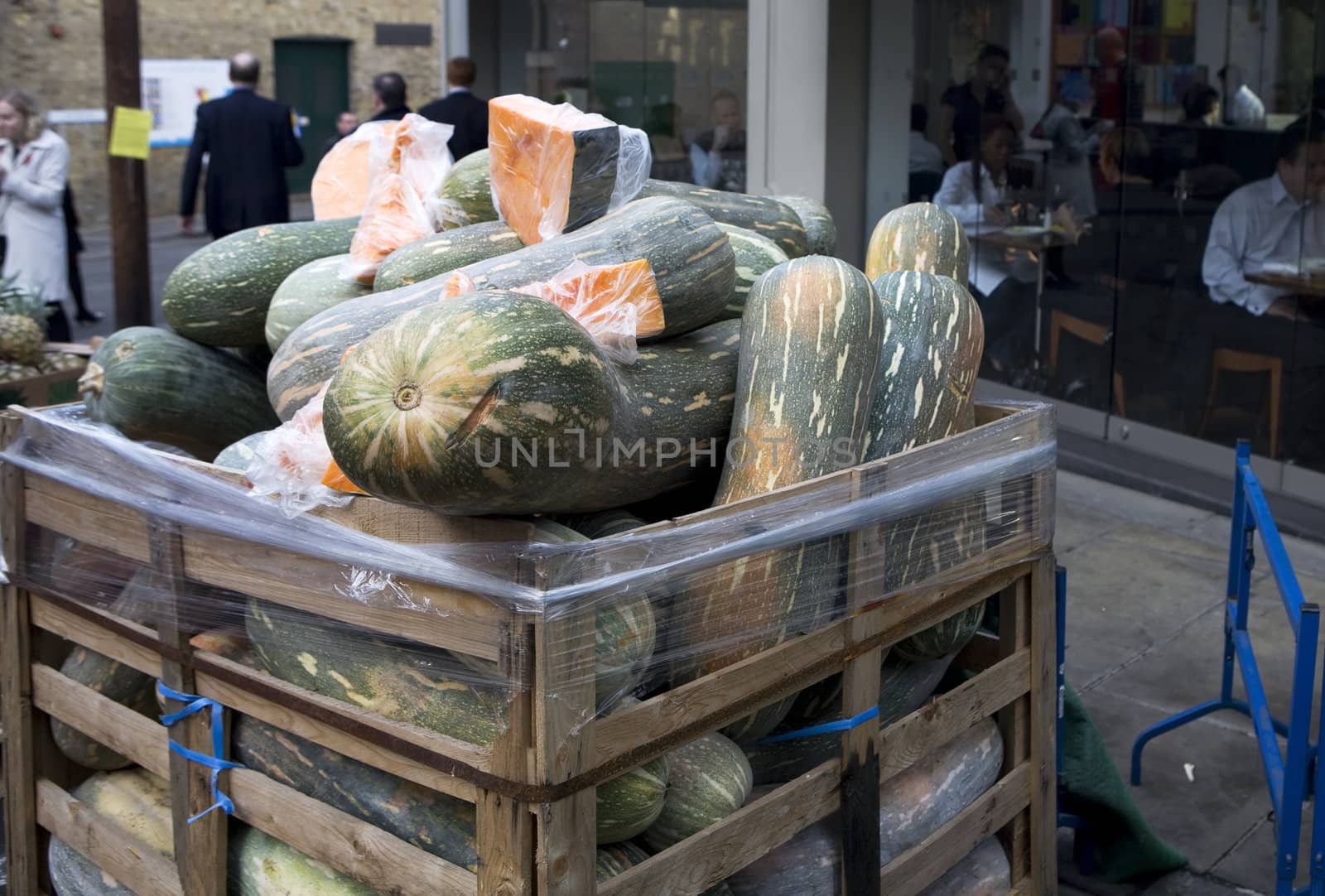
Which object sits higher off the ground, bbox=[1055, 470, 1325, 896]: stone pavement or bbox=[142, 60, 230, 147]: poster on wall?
bbox=[142, 60, 230, 147]: poster on wall

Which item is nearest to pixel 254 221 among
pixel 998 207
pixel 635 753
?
pixel 998 207

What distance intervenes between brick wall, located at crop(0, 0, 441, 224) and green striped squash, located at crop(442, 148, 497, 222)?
1820cm

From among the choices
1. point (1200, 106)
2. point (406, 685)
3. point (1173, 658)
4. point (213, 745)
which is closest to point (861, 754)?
point (406, 685)

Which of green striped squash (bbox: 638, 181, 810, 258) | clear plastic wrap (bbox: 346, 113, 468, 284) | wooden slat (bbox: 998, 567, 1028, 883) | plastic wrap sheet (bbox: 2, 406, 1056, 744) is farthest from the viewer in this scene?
green striped squash (bbox: 638, 181, 810, 258)

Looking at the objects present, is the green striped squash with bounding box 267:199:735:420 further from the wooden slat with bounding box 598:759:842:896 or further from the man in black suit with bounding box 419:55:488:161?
the man in black suit with bounding box 419:55:488:161

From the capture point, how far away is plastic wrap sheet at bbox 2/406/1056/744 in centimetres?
205

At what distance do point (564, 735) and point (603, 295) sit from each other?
825 mm

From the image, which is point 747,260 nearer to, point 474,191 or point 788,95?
point 474,191

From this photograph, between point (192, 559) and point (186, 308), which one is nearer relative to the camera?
point (192, 559)

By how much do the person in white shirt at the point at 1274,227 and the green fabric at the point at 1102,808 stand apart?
137 inches

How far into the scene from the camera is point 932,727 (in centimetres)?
270

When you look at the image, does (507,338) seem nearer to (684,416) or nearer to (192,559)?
(684,416)

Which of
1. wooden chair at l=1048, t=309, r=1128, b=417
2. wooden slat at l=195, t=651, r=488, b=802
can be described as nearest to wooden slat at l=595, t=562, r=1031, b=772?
wooden slat at l=195, t=651, r=488, b=802

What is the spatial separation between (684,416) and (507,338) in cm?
66
